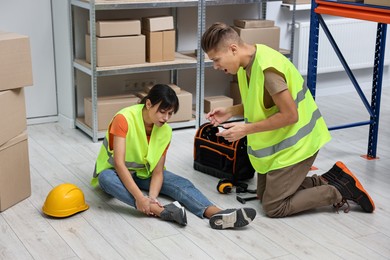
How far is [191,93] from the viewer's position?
5.06 meters

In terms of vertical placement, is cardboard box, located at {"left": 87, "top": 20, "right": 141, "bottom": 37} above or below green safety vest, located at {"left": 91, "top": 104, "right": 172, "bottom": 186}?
above

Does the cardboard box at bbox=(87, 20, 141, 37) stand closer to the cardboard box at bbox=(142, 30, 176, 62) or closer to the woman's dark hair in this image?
the cardboard box at bbox=(142, 30, 176, 62)

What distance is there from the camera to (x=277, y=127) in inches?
121

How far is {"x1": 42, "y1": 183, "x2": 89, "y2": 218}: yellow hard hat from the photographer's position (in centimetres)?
318

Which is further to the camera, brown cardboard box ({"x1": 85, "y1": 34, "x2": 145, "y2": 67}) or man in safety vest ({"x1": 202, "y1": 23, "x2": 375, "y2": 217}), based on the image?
brown cardboard box ({"x1": 85, "y1": 34, "x2": 145, "y2": 67})

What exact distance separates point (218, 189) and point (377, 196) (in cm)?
88

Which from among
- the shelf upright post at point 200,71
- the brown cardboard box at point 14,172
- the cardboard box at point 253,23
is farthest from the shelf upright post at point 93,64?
the cardboard box at point 253,23

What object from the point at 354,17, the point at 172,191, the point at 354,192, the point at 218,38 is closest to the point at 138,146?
the point at 172,191

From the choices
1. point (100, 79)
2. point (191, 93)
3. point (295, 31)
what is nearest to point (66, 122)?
point (100, 79)

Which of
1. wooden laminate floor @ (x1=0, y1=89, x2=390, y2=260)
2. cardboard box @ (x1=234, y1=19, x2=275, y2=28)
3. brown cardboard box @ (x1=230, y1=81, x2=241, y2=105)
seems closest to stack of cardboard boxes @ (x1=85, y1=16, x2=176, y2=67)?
cardboard box @ (x1=234, y1=19, x2=275, y2=28)

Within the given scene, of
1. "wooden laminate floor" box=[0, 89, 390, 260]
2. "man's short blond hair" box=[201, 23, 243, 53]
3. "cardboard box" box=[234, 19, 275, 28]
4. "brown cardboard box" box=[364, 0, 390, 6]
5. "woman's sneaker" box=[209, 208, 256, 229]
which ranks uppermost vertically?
"brown cardboard box" box=[364, 0, 390, 6]

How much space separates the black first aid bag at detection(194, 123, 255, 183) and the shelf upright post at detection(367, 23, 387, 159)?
0.91 metres

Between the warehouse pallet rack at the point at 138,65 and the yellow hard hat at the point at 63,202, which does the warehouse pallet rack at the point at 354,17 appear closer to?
the warehouse pallet rack at the point at 138,65

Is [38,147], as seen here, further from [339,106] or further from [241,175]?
[339,106]
